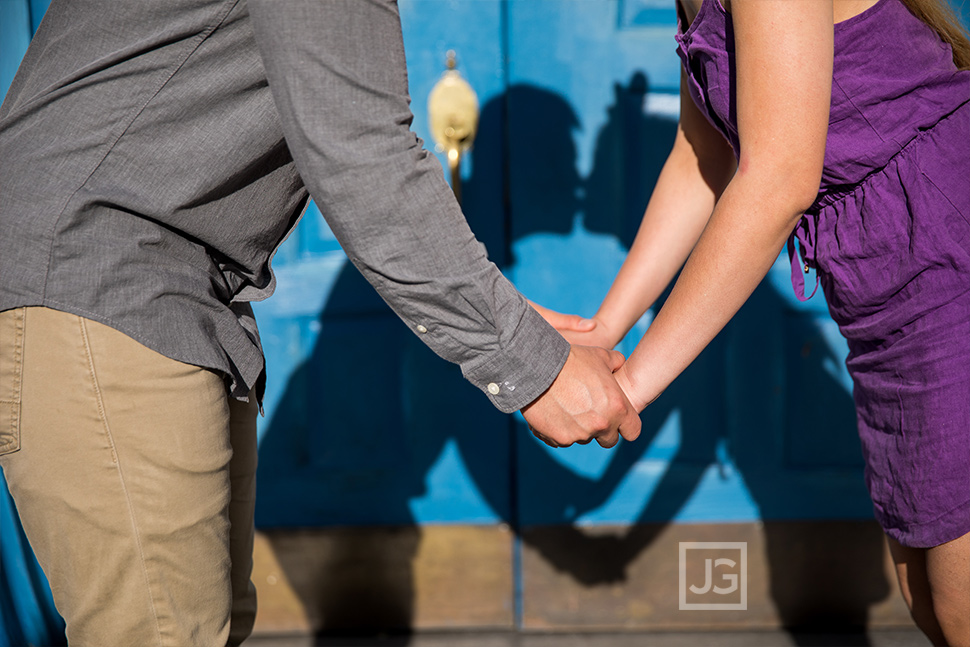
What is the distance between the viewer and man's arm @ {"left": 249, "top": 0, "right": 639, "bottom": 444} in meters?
0.80

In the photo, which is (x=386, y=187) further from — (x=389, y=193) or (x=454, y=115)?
(x=454, y=115)

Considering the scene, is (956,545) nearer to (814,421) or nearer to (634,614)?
(814,421)

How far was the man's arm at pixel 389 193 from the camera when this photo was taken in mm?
798

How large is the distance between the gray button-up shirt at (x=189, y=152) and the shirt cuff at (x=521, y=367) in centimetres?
9

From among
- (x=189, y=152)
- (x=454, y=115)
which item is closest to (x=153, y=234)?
(x=189, y=152)

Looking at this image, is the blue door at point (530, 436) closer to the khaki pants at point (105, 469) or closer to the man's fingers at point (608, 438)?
the man's fingers at point (608, 438)

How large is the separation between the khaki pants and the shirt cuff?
1.16 ft

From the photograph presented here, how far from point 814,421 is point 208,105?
176 cm

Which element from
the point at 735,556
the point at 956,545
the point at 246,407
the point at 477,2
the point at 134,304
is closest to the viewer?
the point at 134,304

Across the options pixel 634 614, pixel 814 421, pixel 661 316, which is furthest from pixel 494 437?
pixel 661 316

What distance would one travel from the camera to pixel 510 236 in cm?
200
